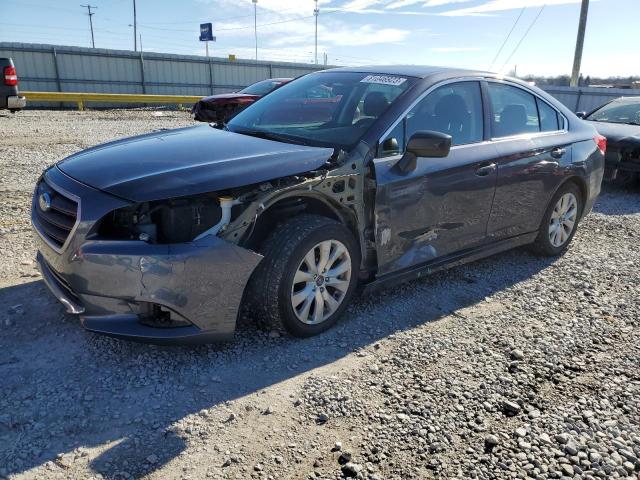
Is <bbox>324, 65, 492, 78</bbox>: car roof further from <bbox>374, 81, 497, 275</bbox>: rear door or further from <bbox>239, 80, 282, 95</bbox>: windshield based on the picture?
<bbox>239, 80, 282, 95</bbox>: windshield

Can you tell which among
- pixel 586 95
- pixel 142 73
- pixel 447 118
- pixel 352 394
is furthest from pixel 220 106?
pixel 586 95

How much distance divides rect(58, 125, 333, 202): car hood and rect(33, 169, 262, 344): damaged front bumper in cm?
17

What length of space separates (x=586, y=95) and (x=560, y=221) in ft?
62.4

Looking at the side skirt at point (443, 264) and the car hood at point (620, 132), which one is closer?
the side skirt at point (443, 264)

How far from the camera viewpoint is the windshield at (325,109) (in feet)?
12.6

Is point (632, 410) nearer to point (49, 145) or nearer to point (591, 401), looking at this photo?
point (591, 401)

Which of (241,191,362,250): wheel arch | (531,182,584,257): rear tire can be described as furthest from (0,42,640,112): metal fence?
(241,191,362,250): wheel arch

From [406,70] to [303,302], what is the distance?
6.99 feet

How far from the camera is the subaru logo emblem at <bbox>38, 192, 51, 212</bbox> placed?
10.8 ft

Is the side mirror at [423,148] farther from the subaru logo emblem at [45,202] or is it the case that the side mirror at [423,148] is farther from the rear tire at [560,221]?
the subaru logo emblem at [45,202]

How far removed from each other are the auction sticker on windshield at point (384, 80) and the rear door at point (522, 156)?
862mm

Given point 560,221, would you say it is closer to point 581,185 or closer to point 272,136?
point 581,185

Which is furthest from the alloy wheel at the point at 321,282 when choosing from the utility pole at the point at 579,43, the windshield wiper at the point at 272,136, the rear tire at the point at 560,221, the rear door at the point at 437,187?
the utility pole at the point at 579,43

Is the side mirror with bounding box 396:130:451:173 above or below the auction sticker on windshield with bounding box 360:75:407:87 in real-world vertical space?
below
